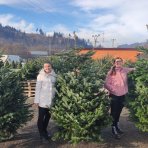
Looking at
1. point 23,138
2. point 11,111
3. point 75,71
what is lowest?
point 23,138

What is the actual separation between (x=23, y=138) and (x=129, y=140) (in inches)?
98.1

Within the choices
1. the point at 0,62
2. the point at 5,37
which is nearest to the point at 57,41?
the point at 5,37

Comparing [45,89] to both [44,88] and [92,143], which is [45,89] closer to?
[44,88]

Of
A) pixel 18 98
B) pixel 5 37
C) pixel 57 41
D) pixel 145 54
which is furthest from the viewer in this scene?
pixel 5 37

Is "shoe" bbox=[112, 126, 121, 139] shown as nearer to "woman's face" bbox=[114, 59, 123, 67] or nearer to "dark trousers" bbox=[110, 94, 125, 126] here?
"dark trousers" bbox=[110, 94, 125, 126]

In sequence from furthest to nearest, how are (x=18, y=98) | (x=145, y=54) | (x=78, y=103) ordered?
(x=145, y=54)
(x=18, y=98)
(x=78, y=103)

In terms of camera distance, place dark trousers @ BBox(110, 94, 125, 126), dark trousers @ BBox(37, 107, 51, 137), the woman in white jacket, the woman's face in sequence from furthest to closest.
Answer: dark trousers @ BBox(110, 94, 125, 126) < the woman's face < dark trousers @ BBox(37, 107, 51, 137) < the woman in white jacket

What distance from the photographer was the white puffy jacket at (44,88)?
24.7ft

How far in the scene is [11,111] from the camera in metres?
7.46

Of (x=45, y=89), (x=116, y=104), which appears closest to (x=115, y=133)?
(x=116, y=104)

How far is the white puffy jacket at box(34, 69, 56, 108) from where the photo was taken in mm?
7535

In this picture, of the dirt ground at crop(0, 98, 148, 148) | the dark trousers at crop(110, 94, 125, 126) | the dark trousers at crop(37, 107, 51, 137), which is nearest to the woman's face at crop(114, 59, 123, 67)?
the dark trousers at crop(110, 94, 125, 126)

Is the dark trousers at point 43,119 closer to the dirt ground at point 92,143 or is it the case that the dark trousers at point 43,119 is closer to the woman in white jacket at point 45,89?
the woman in white jacket at point 45,89

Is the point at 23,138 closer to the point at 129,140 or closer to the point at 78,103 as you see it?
the point at 78,103
